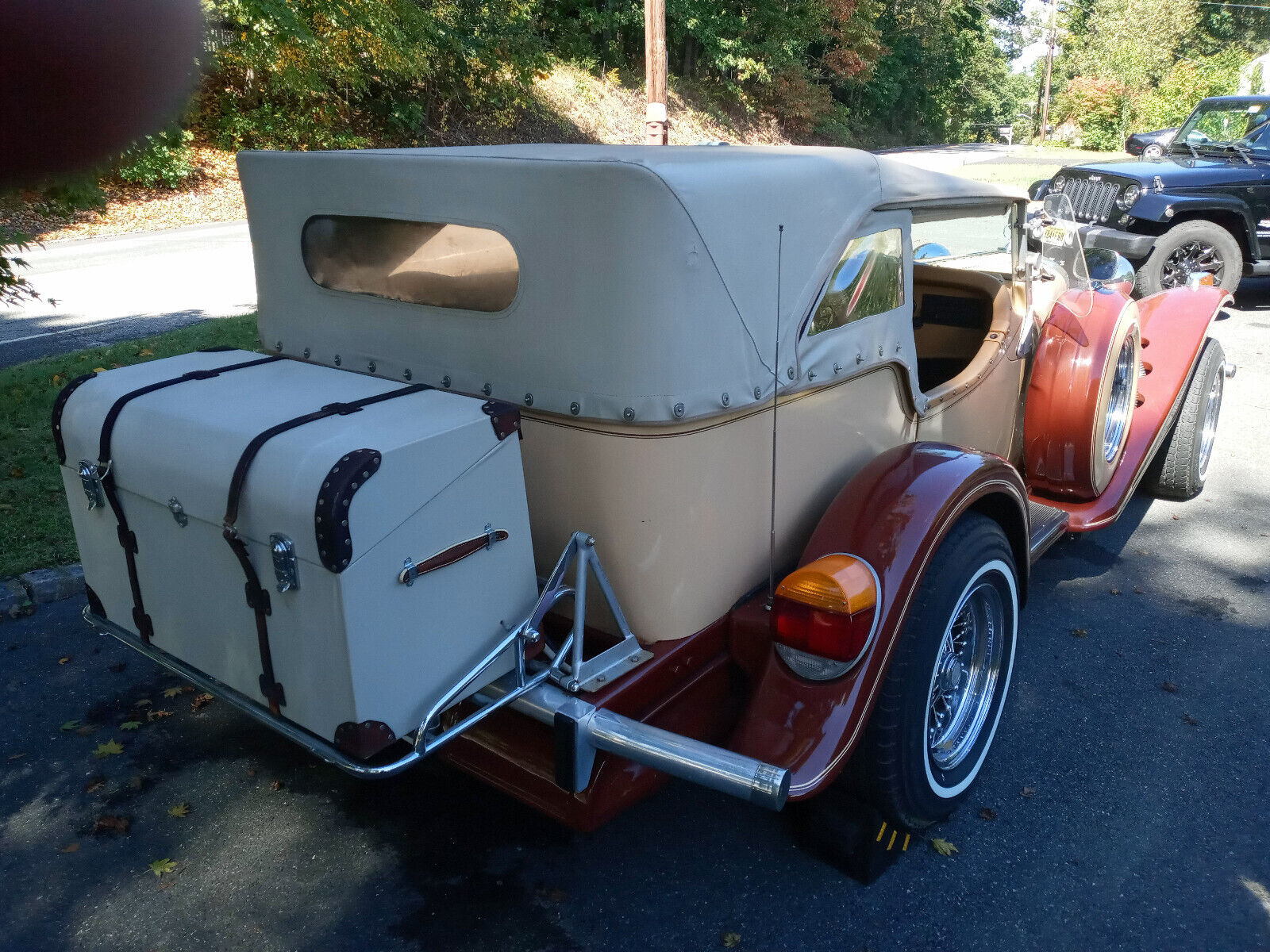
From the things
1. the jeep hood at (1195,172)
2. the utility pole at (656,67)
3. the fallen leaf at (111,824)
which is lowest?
the fallen leaf at (111,824)

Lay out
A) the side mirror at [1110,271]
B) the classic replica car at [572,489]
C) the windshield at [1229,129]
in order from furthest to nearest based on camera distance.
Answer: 1. the windshield at [1229,129]
2. the side mirror at [1110,271]
3. the classic replica car at [572,489]

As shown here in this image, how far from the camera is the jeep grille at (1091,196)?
983 centimetres

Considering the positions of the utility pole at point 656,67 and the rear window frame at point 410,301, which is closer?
the rear window frame at point 410,301

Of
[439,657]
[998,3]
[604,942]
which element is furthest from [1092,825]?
[998,3]

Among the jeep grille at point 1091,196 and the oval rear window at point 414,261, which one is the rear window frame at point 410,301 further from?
the jeep grille at point 1091,196

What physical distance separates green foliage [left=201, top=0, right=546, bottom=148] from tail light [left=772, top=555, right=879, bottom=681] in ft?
45.6

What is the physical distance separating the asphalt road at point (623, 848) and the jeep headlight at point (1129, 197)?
23.2ft

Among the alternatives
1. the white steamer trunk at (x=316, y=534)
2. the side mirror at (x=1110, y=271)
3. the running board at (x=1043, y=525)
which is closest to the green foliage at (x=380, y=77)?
the side mirror at (x=1110, y=271)

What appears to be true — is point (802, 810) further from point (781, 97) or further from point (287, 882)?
point (781, 97)

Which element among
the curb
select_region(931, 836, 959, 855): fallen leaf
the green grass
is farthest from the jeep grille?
the curb

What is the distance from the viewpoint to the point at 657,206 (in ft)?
7.22

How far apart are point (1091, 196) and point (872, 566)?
9.27 meters

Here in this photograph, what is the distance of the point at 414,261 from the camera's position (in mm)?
2742

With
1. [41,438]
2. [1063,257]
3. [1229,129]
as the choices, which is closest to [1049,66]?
[1229,129]
